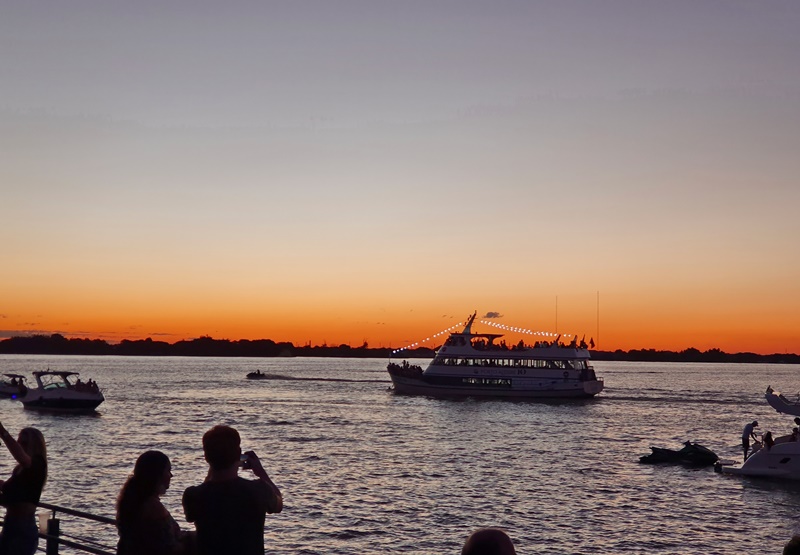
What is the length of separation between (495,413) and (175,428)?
110 feet

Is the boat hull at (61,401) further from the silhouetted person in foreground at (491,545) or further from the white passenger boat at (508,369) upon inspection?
the silhouetted person in foreground at (491,545)

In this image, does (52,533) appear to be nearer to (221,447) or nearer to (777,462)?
(221,447)

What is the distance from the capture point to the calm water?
29.2 meters

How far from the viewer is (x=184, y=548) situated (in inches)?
227

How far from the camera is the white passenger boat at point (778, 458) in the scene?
4047 centimetres

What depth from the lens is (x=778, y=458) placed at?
40.8m

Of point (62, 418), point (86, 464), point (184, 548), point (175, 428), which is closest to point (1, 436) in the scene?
point (184, 548)

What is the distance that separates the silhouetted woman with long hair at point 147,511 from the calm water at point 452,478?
2160cm

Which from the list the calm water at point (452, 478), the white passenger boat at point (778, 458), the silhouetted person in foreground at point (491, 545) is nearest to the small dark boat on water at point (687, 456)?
the calm water at point (452, 478)

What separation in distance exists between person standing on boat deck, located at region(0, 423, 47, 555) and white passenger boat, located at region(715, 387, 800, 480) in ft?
133

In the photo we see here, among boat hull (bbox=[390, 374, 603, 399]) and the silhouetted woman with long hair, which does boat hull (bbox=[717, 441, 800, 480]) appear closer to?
the silhouetted woman with long hair

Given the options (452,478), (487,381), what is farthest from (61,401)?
(487,381)

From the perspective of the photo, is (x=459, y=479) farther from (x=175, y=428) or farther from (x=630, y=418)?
(x=630, y=418)

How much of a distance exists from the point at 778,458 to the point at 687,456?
29.9 ft
